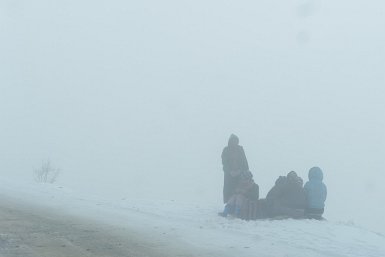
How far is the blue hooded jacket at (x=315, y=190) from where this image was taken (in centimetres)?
1717

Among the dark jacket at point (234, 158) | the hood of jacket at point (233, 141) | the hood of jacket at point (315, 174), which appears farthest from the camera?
the hood of jacket at point (233, 141)

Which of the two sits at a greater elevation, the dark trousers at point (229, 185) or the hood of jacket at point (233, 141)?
the hood of jacket at point (233, 141)

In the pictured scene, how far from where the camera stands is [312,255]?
1243 cm

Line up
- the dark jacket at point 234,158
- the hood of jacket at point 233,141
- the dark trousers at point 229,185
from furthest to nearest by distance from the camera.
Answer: the hood of jacket at point 233,141
the dark jacket at point 234,158
the dark trousers at point 229,185

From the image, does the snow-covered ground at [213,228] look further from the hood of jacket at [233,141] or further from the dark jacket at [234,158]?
the hood of jacket at [233,141]

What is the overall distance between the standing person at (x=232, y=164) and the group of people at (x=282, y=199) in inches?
9.4

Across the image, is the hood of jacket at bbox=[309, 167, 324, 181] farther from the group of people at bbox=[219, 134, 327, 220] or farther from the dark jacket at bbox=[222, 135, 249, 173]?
the dark jacket at bbox=[222, 135, 249, 173]

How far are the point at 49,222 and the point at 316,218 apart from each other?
6092 millimetres

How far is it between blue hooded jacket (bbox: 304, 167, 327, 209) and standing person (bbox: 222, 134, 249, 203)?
Answer: 1709 mm

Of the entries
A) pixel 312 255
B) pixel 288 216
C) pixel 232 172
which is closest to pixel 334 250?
pixel 312 255

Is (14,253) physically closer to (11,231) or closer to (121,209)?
(11,231)

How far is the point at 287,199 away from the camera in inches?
666

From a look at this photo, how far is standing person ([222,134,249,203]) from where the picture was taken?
59.5 ft

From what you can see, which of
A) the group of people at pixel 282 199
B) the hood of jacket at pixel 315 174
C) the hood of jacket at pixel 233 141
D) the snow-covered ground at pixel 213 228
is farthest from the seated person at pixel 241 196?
the hood of jacket at pixel 315 174
